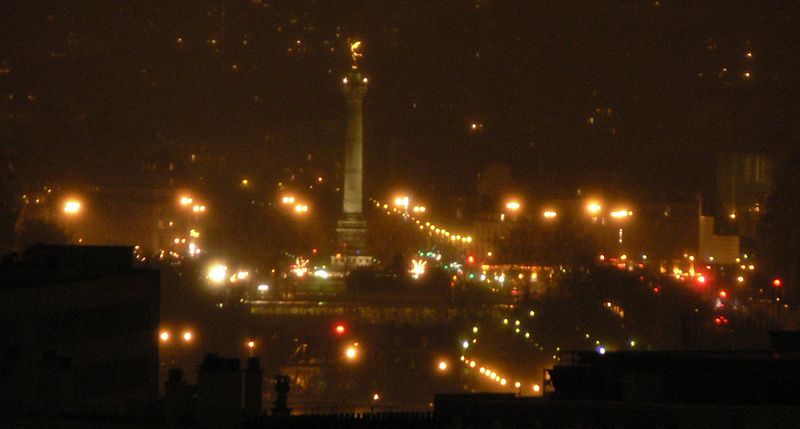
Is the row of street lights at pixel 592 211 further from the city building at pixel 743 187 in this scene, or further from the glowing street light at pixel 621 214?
the city building at pixel 743 187

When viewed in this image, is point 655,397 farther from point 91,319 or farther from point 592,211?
point 592,211

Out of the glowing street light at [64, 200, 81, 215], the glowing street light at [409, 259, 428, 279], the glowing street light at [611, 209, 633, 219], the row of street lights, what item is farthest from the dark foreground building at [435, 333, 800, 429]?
the glowing street light at [64, 200, 81, 215]

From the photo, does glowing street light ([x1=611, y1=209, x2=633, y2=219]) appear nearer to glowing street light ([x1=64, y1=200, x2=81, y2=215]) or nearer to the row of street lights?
the row of street lights

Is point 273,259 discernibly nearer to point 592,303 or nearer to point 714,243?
point 714,243

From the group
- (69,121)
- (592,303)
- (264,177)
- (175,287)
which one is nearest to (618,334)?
(592,303)

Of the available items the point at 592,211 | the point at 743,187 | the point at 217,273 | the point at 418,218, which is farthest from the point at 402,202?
the point at 217,273

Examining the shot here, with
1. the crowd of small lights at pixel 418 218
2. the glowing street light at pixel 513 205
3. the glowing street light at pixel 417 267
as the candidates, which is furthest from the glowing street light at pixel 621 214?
the glowing street light at pixel 417 267

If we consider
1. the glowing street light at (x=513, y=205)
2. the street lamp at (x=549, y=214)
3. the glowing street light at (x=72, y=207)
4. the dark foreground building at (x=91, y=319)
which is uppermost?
the glowing street light at (x=513, y=205)
